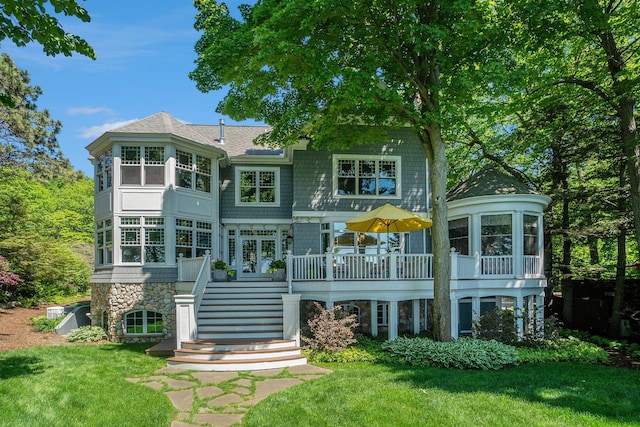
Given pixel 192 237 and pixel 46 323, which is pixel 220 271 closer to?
pixel 192 237

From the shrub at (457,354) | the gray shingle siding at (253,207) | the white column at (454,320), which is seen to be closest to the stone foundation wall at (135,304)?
the gray shingle siding at (253,207)

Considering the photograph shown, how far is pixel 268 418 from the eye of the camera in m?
5.83

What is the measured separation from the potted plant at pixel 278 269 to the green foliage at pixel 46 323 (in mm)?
7143

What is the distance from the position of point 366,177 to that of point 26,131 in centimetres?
1377

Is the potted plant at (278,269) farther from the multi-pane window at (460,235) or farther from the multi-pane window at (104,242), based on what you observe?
the multi-pane window at (460,235)

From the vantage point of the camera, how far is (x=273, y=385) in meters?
7.66

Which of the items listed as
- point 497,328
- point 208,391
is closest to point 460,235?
point 497,328

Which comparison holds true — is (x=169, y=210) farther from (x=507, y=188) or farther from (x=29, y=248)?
(x=507, y=188)

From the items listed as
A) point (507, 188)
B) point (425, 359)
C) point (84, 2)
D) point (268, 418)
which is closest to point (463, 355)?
point (425, 359)

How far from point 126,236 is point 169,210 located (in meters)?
1.57

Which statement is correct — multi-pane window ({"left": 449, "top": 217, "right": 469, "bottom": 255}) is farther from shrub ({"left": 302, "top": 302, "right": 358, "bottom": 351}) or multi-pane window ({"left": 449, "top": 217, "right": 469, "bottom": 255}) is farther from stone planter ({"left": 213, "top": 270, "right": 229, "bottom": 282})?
stone planter ({"left": 213, "top": 270, "right": 229, "bottom": 282})

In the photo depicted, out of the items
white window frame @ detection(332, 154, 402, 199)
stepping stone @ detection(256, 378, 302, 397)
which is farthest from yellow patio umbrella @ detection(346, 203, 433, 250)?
stepping stone @ detection(256, 378, 302, 397)

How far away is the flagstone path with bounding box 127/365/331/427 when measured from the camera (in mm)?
6109

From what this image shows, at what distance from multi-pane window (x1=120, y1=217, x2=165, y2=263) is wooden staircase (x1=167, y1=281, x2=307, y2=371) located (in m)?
2.34
